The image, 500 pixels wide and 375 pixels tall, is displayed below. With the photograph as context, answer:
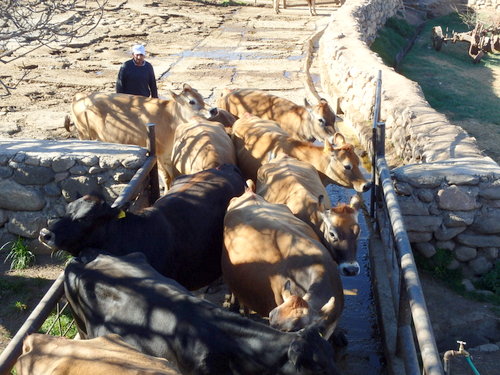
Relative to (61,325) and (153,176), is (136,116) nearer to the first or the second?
(153,176)

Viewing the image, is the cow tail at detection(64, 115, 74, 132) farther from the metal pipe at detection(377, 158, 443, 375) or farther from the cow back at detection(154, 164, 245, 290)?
the metal pipe at detection(377, 158, 443, 375)

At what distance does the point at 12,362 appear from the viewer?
4.19 meters

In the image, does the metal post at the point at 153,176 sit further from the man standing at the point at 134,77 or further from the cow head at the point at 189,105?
the man standing at the point at 134,77

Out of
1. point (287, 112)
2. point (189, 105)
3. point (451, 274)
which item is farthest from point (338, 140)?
point (451, 274)

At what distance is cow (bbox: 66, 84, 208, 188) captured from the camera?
9.98 m

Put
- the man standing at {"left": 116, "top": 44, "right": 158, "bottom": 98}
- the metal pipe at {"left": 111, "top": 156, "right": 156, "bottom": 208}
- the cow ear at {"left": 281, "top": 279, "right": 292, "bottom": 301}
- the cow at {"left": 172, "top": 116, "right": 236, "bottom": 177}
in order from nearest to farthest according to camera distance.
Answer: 1. the cow ear at {"left": 281, "top": 279, "right": 292, "bottom": 301}
2. the metal pipe at {"left": 111, "top": 156, "right": 156, "bottom": 208}
3. the cow at {"left": 172, "top": 116, "right": 236, "bottom": 177}
4. the man standing at {"left": 116, "top": 44, "right": 158, "bottom": 98}

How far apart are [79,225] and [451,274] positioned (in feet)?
14.2

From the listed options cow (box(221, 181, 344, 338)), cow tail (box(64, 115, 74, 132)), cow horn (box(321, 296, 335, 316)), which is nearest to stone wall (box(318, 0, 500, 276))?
cow (box(221, 181, 344, 338))

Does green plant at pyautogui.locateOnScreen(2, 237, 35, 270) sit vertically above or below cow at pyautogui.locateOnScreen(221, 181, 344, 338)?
below

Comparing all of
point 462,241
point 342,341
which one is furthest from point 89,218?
point 462,241

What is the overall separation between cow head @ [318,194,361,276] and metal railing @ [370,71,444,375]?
16.2 inches

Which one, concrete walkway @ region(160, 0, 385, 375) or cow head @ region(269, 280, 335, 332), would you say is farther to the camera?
concrete walkway @ region(160, 0, 385, 375)

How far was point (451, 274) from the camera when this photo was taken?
7.93 meters

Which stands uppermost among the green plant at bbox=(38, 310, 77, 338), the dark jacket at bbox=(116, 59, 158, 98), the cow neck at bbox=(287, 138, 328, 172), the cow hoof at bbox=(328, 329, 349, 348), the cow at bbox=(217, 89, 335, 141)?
the dark jacket at bbox=(116, 59, 158, 98)
